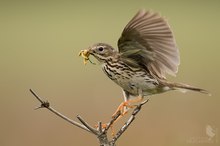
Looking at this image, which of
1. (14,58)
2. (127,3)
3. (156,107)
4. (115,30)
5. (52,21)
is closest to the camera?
(156,107)

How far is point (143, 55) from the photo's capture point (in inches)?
202

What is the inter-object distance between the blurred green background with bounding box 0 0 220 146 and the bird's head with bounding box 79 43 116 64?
1579mm

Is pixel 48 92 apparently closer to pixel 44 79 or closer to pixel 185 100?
pixel 44 79

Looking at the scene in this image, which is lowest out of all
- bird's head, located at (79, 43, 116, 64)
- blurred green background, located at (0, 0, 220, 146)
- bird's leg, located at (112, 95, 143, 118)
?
blurred green background, located at (0, 0, 220, 146)

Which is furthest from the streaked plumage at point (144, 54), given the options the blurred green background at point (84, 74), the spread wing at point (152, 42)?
the blurred green background at point (84, 74)

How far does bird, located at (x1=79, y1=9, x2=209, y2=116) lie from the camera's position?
4.98m

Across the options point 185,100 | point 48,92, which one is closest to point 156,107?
point 185,100

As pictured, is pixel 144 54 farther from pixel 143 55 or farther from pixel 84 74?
pixel 84 74

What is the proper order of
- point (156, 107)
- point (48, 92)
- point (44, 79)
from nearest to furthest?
point (156, 107) → point (48, 92) → point (44, 79)

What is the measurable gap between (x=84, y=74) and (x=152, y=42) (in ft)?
19.0

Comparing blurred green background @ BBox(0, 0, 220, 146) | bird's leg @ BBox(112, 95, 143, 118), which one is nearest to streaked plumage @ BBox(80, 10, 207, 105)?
bird's leg @ BBox(112, 95, 143, 118)

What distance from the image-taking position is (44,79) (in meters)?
10.8

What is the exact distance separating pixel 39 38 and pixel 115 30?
1500 mm

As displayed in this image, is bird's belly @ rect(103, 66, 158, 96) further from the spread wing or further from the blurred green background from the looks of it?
the blurred green background
